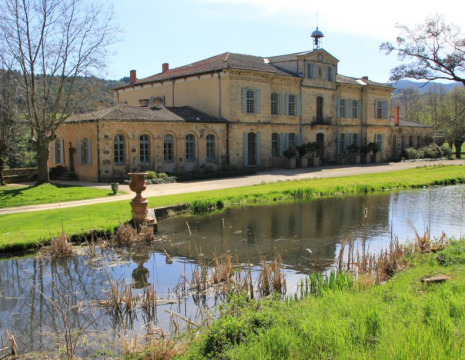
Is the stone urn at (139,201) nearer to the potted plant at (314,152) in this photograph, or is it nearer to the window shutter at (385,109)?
the potted plant at (314,152)

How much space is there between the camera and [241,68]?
31.7 metres

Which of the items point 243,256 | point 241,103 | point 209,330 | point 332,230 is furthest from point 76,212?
point 241,103

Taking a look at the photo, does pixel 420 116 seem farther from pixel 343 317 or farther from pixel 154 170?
pixel 343 317

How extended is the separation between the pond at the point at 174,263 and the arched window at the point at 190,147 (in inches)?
474

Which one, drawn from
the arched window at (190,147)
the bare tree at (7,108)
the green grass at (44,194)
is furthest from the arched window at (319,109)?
the bare tree at (7,108)

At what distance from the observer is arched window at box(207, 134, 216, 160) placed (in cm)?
3131

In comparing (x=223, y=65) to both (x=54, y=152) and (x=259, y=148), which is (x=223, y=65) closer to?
(x=259, y=148)

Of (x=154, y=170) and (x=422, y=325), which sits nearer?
(x=422, y=325)

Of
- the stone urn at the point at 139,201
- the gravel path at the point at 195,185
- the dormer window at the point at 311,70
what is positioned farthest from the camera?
the dormer window at the point at 311,70

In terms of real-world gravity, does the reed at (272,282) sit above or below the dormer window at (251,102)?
below

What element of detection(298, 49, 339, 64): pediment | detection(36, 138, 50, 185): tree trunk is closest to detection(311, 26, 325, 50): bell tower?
detection(298, 49, 339, 64): pediment

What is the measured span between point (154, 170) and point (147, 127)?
255cm

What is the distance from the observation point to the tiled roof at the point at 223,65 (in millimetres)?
32312

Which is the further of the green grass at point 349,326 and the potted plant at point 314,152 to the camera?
the potted plant at point 314,152
